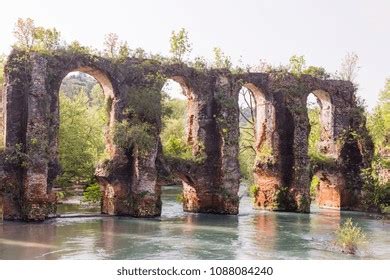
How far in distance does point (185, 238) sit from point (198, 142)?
9.84 metres

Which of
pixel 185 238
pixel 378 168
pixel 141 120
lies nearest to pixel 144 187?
pixel 141 120

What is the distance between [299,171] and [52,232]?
15423 mm

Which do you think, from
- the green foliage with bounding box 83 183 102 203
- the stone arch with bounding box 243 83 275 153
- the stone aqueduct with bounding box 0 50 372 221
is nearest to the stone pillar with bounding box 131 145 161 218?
the stone aqueduct with bounding box 0 50 372 221

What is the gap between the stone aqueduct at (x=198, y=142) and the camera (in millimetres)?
24594

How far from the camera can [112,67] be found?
27.7m

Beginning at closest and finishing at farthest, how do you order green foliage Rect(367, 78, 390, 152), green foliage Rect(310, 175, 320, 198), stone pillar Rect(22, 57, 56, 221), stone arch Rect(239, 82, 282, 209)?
stone pillar Rect(22, 57, 56, 221) → stone arch Rect(239, 82, 282, 209) → green foliage Rect(367, 78, 390, 152) → green foliage Rect(310, 175, 320, 198)

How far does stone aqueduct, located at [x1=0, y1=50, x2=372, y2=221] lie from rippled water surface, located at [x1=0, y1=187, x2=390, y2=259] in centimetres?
156

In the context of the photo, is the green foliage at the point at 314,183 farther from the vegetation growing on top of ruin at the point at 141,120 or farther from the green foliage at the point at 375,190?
the vegetation growing on top of ruin at the point at 141,120

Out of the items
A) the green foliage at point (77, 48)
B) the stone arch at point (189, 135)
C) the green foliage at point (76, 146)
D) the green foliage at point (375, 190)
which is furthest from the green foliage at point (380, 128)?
the green foliage at point (77, 48)

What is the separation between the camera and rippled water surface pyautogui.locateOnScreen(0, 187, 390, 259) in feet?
57.6

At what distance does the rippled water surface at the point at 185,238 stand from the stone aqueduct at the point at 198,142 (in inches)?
61.5

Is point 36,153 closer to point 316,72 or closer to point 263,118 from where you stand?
point 263,118

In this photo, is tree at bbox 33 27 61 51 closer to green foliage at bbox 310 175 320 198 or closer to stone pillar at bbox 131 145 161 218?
stone pillar at bbox 131 145 161 218

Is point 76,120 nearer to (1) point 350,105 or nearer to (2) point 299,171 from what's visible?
(2) point 299,171
